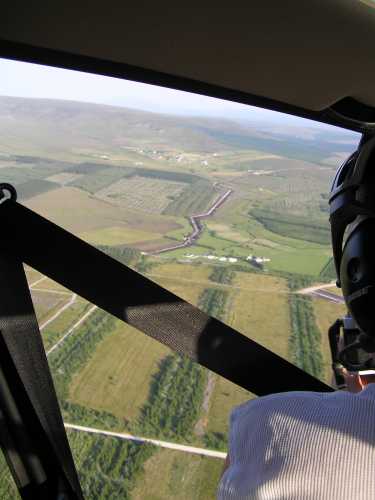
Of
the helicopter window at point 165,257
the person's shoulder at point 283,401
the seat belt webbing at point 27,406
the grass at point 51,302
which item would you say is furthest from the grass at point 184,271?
the person's shoulder at point 283,401

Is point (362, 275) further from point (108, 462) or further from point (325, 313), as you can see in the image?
point (325, 313)

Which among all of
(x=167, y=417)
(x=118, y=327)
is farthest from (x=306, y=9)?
(x=167, y=417)

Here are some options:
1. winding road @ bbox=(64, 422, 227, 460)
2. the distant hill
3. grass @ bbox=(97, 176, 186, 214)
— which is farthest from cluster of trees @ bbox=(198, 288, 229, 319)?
the distant hill

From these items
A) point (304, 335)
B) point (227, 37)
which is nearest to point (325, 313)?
point (304, 335)

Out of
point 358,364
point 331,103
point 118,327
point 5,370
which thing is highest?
point 331,103

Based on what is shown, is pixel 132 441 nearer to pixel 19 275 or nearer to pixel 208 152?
pixel 19 275

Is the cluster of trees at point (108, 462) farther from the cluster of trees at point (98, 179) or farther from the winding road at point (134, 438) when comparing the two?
the cluster of trees at point (98, 179)

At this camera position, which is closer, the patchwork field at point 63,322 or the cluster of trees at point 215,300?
the patchwork field at point 63,322
